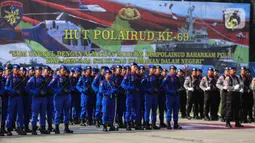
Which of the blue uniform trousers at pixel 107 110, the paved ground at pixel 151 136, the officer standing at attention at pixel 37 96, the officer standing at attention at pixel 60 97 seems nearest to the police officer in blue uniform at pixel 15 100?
the officer standing at attention at pixel 37 96

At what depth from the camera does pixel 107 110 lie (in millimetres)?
17031

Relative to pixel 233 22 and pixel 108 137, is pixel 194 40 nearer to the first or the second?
pixel 233 22

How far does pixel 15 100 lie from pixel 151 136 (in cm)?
382

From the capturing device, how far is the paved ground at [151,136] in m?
14.6

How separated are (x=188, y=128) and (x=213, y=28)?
20.1 m

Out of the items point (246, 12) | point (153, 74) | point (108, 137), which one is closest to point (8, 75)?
point (108, 137)

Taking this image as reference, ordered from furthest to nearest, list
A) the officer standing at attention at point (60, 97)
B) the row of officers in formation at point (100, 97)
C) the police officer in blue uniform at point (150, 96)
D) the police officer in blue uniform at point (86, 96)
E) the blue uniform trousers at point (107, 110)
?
the police officer in blue uniform at point (86, 96)
the police officer in blue uniform at point (150, 96)
the blue uniform trousers at point (107, 110)
the officer standing at attention at point (60, 97)
the row of officers in formation at point (100, 97)

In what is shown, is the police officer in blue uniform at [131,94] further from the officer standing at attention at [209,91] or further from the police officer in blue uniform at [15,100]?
the officer standing at attention at [209,91]

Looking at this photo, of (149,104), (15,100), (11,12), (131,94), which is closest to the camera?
(15,100)

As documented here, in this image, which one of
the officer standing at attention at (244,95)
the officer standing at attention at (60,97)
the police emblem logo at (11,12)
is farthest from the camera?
the police emblem logo at (11,12)

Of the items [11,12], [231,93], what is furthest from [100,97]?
[11,12]

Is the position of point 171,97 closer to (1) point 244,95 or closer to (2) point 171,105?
(2) point 171,105

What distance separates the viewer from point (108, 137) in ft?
50.4

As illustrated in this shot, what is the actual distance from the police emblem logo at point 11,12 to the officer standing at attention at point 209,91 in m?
15.3
